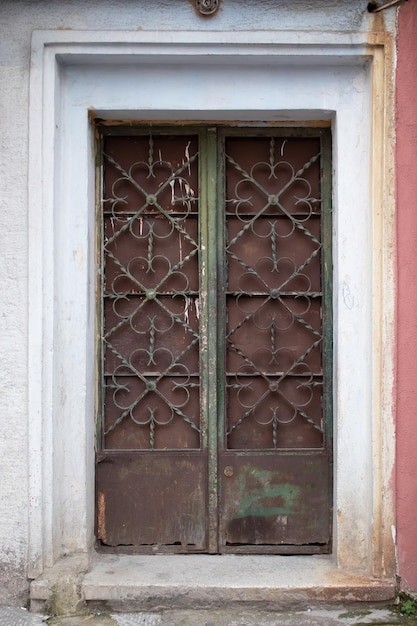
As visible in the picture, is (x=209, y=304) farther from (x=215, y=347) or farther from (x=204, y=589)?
(x=204, y=589)

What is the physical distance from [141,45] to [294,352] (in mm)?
1951

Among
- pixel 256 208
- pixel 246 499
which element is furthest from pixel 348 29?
pixel 246 499

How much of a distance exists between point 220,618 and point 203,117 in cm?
280

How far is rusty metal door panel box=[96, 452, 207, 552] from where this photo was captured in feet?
13.5

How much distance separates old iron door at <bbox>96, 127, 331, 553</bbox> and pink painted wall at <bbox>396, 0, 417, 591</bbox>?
1.54ft

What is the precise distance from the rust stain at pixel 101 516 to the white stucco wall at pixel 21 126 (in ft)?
1.57

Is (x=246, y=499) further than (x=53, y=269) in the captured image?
Yes

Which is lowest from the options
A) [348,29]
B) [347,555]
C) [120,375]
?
[347,555]

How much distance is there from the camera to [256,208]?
4.14m

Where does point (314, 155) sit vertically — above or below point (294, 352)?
above

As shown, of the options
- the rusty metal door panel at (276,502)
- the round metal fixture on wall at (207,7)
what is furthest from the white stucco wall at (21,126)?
the rusty metal door panel at (276,502)

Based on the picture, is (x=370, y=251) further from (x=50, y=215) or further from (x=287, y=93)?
(x=50, y=215)

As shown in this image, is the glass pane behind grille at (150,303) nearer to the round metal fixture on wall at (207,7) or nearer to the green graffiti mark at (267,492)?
the green graffiti mark at (267,492)

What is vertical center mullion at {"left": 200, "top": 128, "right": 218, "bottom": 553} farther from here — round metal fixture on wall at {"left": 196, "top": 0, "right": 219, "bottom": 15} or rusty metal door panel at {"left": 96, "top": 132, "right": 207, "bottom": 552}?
round metal fixture on wall at {"left": 196, "top": 0, "right": 219, "bottom": 15}
